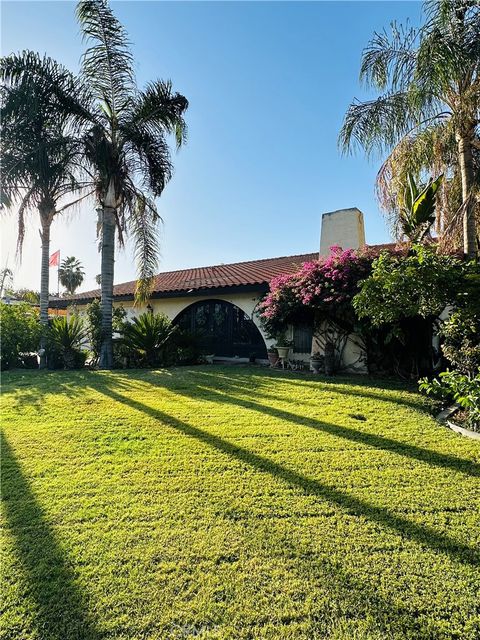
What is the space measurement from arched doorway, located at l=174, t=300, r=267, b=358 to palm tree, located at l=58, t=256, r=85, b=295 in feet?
124

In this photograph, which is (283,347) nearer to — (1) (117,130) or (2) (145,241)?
(2) (145,241)

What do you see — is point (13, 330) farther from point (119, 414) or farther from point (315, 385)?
point (315, 385)

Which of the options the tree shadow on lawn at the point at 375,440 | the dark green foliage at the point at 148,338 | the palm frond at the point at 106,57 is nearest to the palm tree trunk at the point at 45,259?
the dark green foliage at the point at 148,338

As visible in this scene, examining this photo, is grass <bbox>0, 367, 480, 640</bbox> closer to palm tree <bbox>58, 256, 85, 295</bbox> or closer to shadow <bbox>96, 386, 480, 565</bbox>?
shadow <bbox>96, 386, 480, 565</bbox>

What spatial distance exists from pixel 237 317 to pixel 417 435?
35.3 ft

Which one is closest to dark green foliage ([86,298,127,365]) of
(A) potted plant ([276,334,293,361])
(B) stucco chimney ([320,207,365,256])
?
(A) potted plant ([276,334,293,361])

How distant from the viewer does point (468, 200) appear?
8.76 meters

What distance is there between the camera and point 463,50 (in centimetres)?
761

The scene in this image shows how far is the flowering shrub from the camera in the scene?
34.7ft

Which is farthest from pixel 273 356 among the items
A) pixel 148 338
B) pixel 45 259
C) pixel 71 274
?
pixel 71 274

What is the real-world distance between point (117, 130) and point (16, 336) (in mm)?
8674

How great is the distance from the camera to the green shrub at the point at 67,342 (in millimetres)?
13234

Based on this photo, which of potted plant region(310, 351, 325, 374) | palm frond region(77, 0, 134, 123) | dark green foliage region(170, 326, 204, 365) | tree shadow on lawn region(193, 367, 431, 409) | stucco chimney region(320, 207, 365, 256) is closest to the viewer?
tree shadow on lawn region(193, 367, 431, 409)

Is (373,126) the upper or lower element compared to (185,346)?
upper
